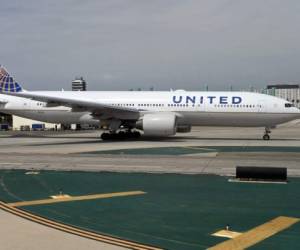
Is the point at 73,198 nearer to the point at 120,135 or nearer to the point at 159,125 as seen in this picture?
the point at 159,125

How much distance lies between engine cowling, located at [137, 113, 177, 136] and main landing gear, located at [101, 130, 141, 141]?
3214 mm

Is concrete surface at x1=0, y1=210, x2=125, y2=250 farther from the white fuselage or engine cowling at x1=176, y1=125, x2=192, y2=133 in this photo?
engine cowling at x1=176, y1=125, x2=192, y2=133

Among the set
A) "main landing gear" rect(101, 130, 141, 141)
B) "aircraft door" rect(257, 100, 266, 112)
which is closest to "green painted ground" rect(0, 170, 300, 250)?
"main landing gear" rect(101, 130, 141, 141)

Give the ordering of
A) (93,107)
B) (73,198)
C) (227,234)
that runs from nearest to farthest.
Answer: (227,234) < (73,198) < (93,107)

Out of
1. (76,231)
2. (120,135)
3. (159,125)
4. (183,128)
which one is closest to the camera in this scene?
(76,231)

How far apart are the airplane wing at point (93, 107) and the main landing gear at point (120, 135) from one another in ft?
5.22

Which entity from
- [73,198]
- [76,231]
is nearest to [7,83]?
[73,198]

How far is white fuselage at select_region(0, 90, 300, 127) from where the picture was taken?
1294 inches

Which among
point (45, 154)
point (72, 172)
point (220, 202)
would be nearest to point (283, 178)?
point (220, 202)

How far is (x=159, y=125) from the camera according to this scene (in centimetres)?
3089

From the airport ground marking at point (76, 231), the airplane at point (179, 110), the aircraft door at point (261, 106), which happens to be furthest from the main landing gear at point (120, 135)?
the airport ground marking at point (76, 231)

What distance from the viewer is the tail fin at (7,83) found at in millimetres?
37622

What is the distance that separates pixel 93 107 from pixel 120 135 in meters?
3.99

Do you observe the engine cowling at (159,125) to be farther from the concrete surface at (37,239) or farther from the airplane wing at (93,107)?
the concrete surface at (37,239)
